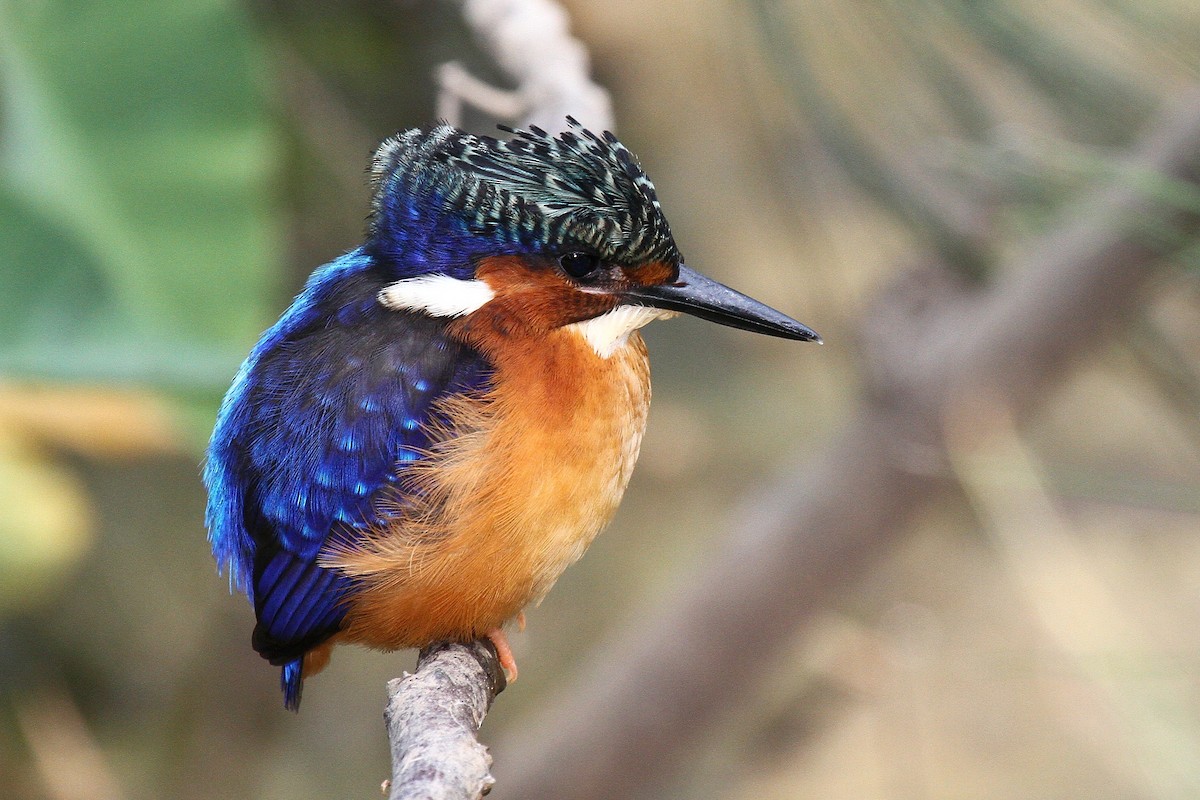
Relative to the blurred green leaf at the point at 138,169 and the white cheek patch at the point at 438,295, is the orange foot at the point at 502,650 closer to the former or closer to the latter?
the white cheek patch at the point at 438,295

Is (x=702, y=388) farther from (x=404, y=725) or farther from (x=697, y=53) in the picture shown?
(x=404, y=725)

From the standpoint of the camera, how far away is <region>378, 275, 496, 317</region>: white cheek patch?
5.48ft

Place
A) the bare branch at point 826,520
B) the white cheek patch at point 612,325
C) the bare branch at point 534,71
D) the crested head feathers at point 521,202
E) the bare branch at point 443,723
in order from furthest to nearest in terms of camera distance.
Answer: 1. the bare branch at point 826,520
2. the bare branch at point 534,71
3. the white cheek patch at point 612,325
4. the crested head feathers at point 521,202
5. the bare branch at point 443,723

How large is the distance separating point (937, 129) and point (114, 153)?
1804 millimetres

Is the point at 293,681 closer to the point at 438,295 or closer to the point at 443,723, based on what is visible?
the point at 438,295

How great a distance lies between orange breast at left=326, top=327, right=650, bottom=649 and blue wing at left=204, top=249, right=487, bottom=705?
42mm

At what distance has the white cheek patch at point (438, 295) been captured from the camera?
167 centimetres

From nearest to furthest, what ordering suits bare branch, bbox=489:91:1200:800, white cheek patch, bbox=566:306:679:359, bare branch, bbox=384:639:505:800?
bare branch, bbox=384:639:505:800
white cheek patch, bbox=566:306:679:359
bare branch, bbox=489:91:1200:800

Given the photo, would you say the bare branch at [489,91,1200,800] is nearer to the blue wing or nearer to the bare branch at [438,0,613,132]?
the bare branch at [438,0,613,132]

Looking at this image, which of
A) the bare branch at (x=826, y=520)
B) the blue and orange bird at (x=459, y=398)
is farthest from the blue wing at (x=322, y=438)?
the bare branch at (x=826, y=520)

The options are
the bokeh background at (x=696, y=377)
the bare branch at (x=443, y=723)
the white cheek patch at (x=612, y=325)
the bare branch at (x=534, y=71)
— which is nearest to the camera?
the bare branch at (x=443, y=723)

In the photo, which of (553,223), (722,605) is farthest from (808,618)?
(553,223)

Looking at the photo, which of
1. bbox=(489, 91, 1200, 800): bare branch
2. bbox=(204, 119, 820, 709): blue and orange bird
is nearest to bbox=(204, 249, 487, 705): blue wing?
bbox=(204, 119, 820, 709): blue and orange bird

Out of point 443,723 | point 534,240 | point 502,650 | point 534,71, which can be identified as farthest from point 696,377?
point 443,723
